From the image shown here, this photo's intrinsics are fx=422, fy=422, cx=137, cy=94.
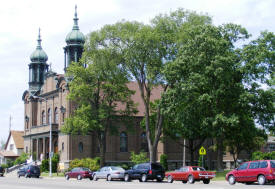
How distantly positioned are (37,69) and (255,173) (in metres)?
52.4

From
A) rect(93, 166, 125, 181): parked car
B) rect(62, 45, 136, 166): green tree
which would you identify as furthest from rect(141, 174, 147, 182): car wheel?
rect(62, 45, 136, 166): green tree

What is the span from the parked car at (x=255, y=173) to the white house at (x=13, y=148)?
71326 mm

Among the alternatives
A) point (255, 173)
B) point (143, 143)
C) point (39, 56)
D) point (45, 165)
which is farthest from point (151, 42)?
point (39, 56)

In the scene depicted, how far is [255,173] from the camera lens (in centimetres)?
2797

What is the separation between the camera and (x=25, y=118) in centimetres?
7612

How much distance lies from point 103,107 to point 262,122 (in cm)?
2046

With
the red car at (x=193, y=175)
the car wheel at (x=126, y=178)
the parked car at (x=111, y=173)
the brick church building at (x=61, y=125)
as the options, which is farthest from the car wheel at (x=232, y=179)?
the brick church building at (x=61, y=125)

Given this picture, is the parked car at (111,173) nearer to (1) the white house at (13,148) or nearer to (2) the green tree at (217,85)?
(2) the green tree at (217,85)

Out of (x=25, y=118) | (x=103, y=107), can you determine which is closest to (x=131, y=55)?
(x=103, y=107)

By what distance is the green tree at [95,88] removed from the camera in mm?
49375

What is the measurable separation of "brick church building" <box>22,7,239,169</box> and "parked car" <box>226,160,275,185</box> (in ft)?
102

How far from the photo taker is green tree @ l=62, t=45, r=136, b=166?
49.4 metres

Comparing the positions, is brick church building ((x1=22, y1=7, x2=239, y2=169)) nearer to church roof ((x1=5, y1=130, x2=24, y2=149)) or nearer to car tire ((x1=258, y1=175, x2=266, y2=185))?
church roof ((x1=5, y1=130, x2=24, y2=149))

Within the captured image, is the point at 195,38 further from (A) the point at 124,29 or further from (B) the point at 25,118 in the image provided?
(B) the point at 25,118
